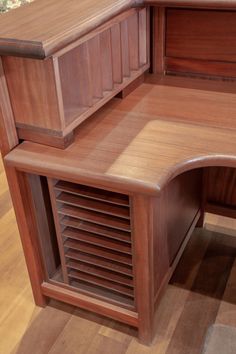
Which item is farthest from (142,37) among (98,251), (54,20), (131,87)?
(98,251)

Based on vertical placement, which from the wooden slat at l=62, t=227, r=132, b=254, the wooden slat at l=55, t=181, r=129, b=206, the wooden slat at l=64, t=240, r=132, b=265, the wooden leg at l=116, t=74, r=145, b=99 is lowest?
the wooden slat at l=64, t=240, r=132, b=265

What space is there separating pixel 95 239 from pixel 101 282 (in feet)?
0.61

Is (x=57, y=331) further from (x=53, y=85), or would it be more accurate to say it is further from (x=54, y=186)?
(x=53, y=85)

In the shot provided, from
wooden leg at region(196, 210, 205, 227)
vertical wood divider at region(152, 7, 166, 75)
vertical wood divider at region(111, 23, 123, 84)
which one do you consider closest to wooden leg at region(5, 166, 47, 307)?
vertical wood divider at region(111, 23, 123, 84)

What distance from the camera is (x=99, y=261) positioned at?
144cm

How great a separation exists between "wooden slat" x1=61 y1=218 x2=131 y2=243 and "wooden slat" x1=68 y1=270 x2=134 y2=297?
0.21 metres

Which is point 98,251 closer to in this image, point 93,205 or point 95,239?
point 95,239

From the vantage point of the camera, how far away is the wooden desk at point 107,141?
1.15 meters

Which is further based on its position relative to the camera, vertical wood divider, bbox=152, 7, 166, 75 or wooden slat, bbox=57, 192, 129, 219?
vertical wood divider, bbox=152, 7, 166, 75

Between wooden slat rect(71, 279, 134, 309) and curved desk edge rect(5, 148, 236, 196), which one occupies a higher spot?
curved desk edge rect(5, 148, 236, 196)

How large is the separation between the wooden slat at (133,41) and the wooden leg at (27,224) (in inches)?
22.7

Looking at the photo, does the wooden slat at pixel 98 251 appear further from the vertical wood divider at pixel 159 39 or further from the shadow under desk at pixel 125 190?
the vertical wood divider at pixel 159 39

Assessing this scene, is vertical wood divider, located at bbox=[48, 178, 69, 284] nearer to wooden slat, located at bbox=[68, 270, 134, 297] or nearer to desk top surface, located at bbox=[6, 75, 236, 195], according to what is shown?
wooden slat, located at bbox=[68, 270, 134, 297]

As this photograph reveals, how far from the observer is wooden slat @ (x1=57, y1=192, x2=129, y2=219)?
128cm
